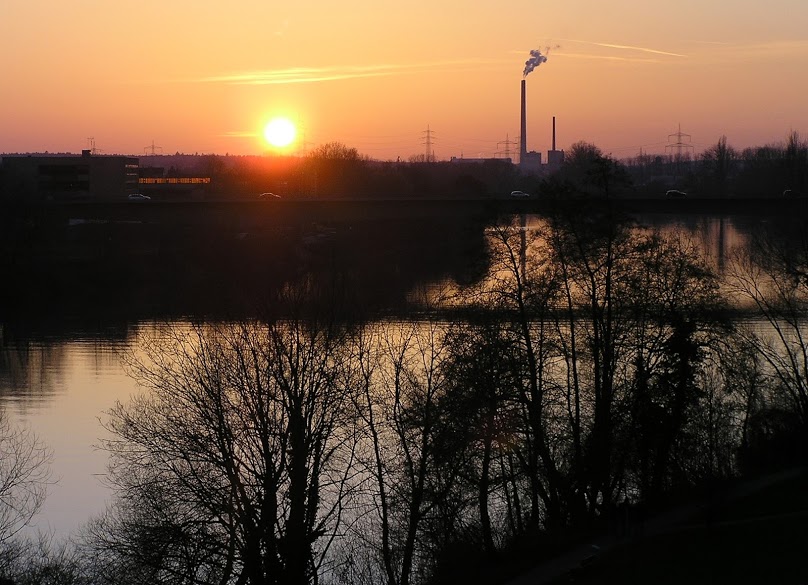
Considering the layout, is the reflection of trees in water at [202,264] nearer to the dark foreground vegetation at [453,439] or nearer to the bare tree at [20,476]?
the bare tree at [20,476]

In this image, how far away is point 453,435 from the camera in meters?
13.2

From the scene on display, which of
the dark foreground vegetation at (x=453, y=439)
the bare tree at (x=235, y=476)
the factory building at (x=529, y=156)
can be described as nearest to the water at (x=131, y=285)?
the dark foreground vegetation at (x=453, y=439)

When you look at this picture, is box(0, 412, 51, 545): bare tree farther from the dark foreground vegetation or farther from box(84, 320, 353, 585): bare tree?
box(84, 320, 353, 585): bare tree

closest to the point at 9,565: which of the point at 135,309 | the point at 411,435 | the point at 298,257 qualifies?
the point at 411,435

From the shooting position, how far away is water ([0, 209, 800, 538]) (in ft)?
56.2

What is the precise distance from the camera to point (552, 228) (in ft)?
53.1

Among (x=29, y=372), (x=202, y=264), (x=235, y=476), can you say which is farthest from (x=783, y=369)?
(x=202, y=264)

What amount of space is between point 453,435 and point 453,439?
→ 52 mm

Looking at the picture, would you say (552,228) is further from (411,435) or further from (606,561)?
(606,561)

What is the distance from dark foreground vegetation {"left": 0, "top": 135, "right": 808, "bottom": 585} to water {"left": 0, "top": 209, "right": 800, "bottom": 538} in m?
0.61

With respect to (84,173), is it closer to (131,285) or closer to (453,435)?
(131,285)

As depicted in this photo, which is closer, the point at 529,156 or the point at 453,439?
the point at 453,439

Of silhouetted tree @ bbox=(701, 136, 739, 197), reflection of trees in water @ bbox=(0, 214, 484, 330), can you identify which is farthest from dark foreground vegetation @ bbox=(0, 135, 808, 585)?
silhouetted tree @ bbox=(701, 136, 739, 197)

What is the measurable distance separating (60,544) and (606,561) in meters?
7.10
